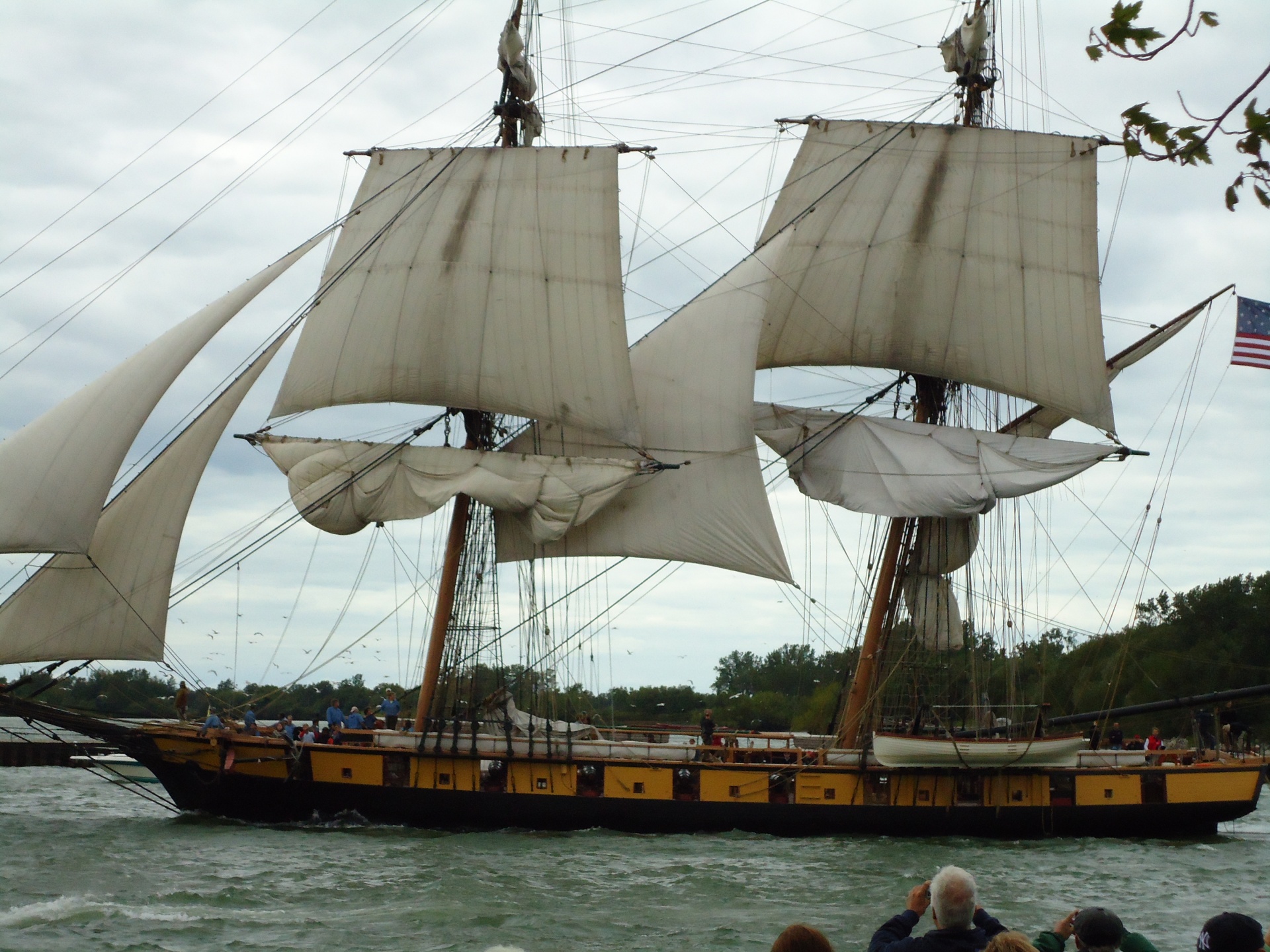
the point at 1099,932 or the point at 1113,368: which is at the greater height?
the point at 1113,368

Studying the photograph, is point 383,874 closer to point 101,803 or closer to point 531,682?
point 531,682

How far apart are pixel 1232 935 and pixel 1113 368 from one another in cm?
3054

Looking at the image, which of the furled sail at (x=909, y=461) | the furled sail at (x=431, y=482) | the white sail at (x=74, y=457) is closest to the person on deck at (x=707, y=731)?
the furled sail at (x=431, y=482)

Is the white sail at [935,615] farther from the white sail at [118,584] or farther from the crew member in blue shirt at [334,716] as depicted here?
the white sail at [118,584]

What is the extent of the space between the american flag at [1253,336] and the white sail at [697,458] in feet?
33.0

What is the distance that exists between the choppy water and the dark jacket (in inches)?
337

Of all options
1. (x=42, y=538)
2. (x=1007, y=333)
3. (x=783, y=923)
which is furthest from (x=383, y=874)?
(x=1007, y=333)

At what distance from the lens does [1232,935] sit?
21.2 ft

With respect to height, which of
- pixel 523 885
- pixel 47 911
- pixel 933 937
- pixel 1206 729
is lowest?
pixel 47 911

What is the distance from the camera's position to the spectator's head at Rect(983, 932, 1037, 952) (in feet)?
19.9

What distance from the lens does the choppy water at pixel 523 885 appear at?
17.3m

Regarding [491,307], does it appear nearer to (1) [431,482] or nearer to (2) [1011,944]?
(1) [431,482]

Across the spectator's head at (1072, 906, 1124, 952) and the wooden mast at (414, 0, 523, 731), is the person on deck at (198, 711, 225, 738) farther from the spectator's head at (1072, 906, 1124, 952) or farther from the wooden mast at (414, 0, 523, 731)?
the spectator's head at (1072, 906, 1124, 952)

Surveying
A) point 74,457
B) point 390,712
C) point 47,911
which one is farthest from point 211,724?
point 47,911
